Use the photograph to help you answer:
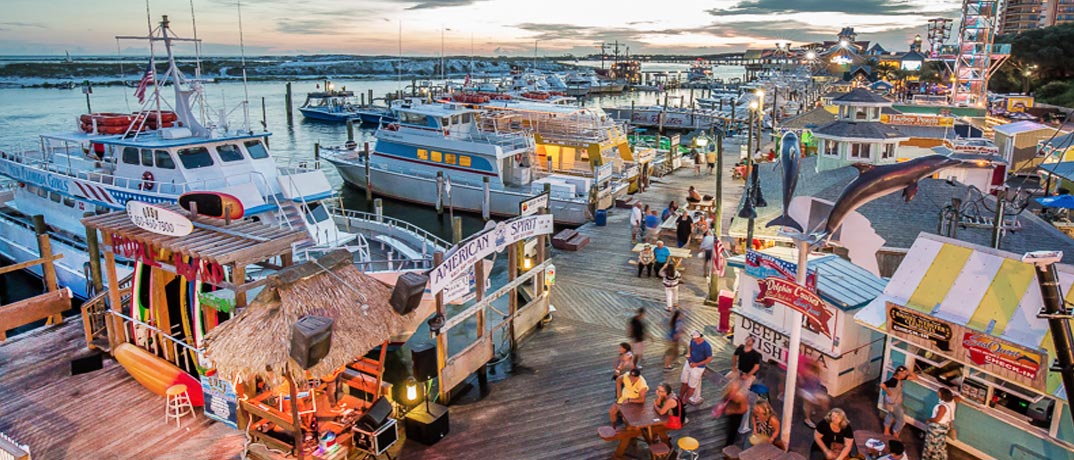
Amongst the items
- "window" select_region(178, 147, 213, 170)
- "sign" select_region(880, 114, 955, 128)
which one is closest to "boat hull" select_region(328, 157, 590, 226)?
"window" select_region(178, 147, 213, 170)

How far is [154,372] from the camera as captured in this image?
10.4 metres

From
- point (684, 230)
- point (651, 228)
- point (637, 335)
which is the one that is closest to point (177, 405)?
point (637, 335)

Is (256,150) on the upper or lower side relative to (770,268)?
upper

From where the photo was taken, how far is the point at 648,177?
98.9 ft

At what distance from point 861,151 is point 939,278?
46.9ft

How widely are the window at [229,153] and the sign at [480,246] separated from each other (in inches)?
356

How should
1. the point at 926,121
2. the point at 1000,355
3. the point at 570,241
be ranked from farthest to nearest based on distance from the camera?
the point at 926,121
the point at 570,241
the point at 1000,355

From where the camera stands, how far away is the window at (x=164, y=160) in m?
16.3

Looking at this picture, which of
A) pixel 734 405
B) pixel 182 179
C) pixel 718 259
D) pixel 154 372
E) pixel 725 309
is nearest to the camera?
pixel 734 405

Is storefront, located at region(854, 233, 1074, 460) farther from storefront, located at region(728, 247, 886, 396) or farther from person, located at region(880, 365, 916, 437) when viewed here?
storefront, located at region(728, 247, 886, 396)

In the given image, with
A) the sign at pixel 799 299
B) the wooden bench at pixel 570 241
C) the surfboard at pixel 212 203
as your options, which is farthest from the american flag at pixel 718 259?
the surfboard at pixel 212 203

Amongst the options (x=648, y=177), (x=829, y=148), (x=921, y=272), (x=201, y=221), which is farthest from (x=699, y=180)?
(x=201, y=221)

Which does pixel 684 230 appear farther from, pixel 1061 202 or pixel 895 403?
pixel 1061 202

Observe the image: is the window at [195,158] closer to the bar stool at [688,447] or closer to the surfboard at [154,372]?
the surfboard at [154,372]
